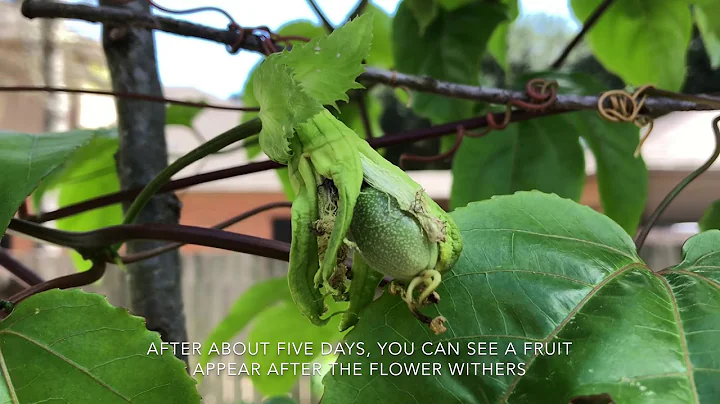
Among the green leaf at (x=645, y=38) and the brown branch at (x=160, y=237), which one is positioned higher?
the green leaf at (x=645, y=38)

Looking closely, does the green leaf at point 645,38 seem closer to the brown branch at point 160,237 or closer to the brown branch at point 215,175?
the brown branch at point 215,175

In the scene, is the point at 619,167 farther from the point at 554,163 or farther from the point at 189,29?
the point at 189,29

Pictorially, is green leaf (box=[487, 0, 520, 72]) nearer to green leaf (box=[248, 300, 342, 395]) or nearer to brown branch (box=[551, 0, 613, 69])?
brown branch (box=[551, 0, 613, 69])

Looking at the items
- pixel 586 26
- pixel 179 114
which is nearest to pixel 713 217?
pixel 586 26

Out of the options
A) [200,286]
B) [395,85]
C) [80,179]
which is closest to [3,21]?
[200,286]

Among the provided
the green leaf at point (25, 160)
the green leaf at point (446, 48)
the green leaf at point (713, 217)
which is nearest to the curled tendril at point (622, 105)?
the green leaf at point (713, 217)

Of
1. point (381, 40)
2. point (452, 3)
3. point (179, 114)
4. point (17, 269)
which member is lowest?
point (17, 269)

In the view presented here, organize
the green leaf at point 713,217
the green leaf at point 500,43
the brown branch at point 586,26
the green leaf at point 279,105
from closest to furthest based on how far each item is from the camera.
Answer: the green leaf at point 279,105 < the green leaf at point 713,217 < the brown branch at point 586,26 < the green leaf at point 500,43
